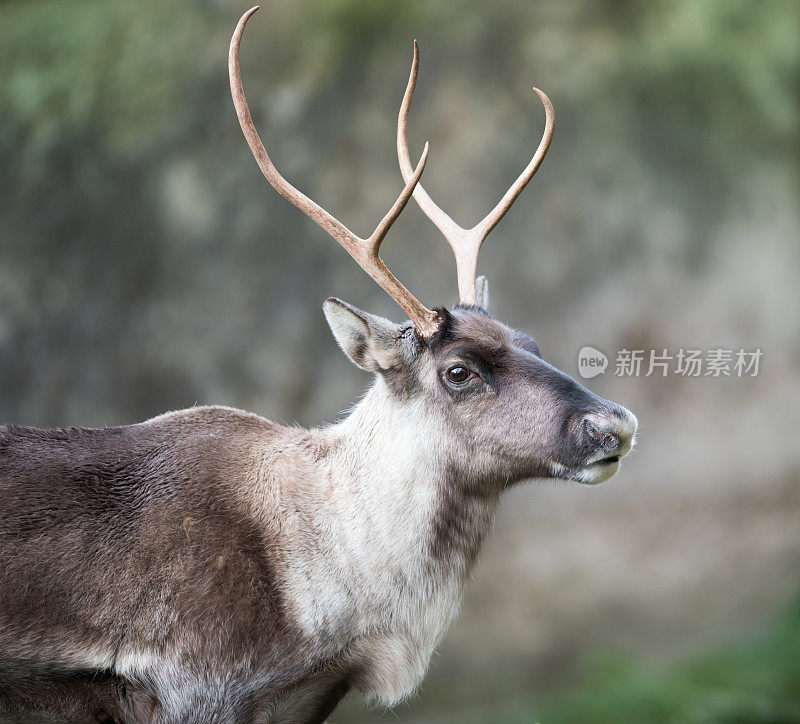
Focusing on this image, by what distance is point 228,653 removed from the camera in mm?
3367

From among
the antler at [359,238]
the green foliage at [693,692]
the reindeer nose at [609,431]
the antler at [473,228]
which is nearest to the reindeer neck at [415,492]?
the antler at [359,238]

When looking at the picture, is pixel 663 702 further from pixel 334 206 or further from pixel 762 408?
pixel 334 206

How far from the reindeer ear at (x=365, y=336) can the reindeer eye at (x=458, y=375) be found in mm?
215

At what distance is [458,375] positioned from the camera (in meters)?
3.62

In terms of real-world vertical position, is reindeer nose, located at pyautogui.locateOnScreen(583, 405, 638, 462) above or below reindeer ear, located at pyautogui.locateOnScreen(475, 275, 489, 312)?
A: below

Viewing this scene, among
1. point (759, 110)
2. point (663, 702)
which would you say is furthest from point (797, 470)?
point (759, 110)


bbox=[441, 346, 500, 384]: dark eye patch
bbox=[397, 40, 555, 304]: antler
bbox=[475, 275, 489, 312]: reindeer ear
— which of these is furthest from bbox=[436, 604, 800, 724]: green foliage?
bbox=[441, 346, 500, 384]: dark eye patch

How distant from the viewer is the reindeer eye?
142 inches

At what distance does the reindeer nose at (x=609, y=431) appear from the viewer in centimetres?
337

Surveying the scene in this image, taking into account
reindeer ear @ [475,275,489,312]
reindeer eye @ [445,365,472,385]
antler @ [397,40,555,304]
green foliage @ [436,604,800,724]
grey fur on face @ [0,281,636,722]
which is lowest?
green foliage @ [436,604,800,724]

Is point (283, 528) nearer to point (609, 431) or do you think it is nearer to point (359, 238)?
point (359, 238)

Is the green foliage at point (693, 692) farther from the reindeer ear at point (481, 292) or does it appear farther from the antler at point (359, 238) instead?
the antler at point (359, 238)

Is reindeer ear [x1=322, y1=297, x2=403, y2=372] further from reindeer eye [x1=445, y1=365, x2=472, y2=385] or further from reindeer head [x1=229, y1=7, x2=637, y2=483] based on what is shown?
reindeer eye [x1=445, y1=365, x2=472, y2=385]

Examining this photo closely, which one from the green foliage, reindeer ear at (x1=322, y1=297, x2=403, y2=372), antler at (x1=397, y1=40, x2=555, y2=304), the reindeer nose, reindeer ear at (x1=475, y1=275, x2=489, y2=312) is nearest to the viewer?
the reindeer nose
